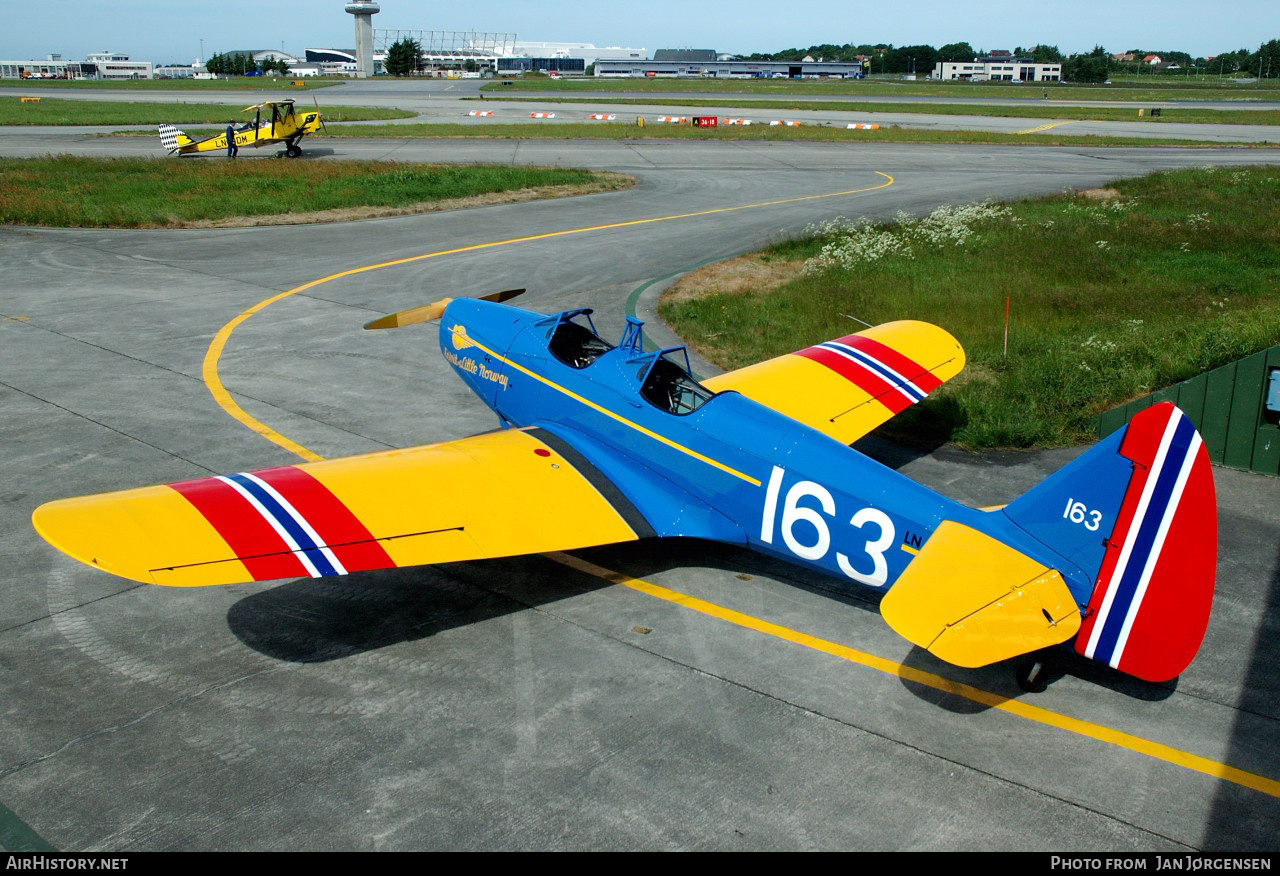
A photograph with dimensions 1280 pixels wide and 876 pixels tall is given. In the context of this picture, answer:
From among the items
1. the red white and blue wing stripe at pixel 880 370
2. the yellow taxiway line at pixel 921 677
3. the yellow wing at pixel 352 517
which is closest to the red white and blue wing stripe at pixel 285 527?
the yellow wing at pixel 352 517

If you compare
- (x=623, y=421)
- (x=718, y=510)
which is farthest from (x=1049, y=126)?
(x=718, y=510)

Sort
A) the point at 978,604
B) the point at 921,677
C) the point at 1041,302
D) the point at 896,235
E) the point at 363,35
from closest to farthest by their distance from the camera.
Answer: the point at 978,604
the point at 921,677
the point at 1041,302
the point at 896,235
the point at 363,35

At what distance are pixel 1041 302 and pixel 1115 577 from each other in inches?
528

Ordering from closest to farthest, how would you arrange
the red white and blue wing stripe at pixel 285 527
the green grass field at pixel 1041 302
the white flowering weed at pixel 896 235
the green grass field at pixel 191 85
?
1. the red white and blue wing stripe at pixel 285 527
2. the green grass field at pixel 1041 302
3. the white flowering weed at pixel 896 235
4. the green grass field at pixel 191 85

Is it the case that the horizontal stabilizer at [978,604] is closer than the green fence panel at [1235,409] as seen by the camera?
Yes

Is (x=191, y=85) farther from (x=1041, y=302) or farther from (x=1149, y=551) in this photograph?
(x=1149, y=551)

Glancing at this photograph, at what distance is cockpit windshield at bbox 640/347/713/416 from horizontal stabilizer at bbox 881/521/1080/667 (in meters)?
3.09

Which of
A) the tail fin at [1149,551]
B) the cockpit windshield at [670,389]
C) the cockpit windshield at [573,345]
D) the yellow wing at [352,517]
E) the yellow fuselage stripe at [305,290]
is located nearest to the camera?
the tail fin at [1149,551]

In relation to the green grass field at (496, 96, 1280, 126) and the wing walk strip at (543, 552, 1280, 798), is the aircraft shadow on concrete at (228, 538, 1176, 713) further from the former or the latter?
the green grass field at (496, 96, 1280, 126)

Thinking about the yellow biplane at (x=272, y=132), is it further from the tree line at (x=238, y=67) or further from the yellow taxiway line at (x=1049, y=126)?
the tree line at (x=238, y=67)

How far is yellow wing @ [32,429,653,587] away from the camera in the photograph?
686 centimetres

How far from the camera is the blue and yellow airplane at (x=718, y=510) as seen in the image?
641cm

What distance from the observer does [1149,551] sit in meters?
6.46

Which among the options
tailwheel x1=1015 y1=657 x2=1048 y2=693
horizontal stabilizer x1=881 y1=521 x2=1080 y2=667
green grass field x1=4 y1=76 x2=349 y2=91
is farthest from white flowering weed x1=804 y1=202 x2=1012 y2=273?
green grass field x1=4 y1=76 x2=349 y2=91
